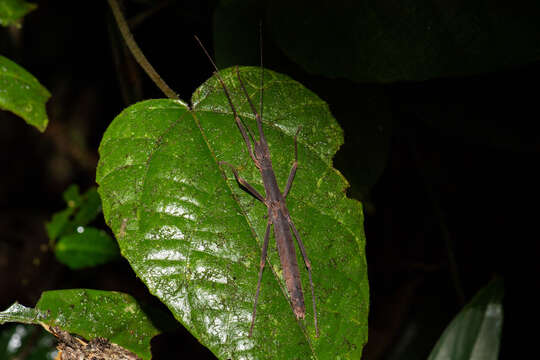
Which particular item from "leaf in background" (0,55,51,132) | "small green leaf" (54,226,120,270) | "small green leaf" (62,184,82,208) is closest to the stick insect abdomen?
"leaf in background" (0,55,51,132)

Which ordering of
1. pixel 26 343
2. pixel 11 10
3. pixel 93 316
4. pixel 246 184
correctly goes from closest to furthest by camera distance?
pixel 246 184
pixel 93 316
pixel 11 10
pixel 26 343

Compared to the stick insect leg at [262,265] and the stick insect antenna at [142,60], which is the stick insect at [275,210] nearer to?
the stick insect leg at [262,265]

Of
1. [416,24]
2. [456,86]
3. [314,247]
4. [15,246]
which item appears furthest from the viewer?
[15,246]

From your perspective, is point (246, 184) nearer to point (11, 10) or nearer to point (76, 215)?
point (11, 10)

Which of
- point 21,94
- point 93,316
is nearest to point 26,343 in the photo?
point 93,316

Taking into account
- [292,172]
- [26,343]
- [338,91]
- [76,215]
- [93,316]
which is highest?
[338,91]

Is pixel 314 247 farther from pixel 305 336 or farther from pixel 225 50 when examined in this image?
pixel 225 50

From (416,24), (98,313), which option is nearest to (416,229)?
(416,24)
